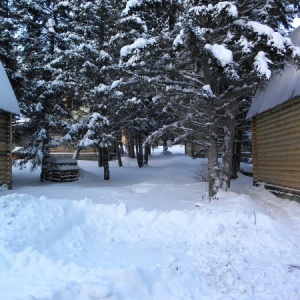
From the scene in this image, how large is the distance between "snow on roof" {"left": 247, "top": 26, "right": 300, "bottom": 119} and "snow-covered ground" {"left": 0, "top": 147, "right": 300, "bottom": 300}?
308cm

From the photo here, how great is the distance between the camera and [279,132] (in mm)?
10250

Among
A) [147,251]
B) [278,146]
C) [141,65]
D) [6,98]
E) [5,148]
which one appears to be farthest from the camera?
[5,148]

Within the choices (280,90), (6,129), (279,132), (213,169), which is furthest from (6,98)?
(279,132)

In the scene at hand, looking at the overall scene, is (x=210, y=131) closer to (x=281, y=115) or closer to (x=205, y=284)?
(x=281, y=115)

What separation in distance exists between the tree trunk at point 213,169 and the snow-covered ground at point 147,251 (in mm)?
Answer: 1088

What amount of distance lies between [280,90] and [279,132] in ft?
4.43

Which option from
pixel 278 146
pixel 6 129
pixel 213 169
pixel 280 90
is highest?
pixel 280 90

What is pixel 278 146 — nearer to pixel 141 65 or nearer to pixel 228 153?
pixel 228 153

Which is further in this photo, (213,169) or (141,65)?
(213,169)

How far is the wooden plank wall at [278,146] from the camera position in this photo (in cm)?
909

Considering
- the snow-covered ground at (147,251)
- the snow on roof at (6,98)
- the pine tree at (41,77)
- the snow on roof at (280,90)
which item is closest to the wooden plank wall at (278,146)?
the snow on roof at (280,90)

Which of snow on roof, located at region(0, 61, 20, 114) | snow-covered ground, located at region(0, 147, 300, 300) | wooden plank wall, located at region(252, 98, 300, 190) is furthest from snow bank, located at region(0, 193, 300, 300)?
snow on roof, located at region(0, 61, 20, 114)

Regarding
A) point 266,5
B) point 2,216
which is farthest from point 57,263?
point 266,5

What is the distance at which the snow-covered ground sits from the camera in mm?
3910
